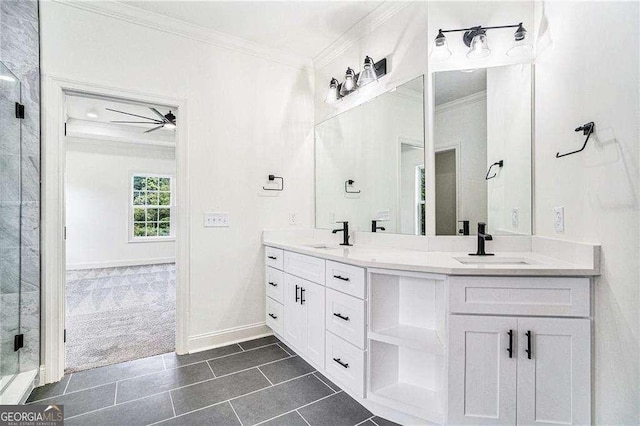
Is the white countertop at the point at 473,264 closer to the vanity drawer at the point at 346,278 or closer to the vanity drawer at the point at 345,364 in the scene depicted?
the vanity drawer at the point at 346,278

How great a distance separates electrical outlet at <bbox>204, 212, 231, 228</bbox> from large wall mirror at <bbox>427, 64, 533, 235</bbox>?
176 centimetres

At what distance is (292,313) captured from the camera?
7.89 ft

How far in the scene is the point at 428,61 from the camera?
80.4 inches

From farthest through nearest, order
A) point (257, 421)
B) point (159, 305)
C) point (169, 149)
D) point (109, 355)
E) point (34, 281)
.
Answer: point (169, 149) < point (159, 305) < point (109, 355) < point (34, 281) < point (257, 421)

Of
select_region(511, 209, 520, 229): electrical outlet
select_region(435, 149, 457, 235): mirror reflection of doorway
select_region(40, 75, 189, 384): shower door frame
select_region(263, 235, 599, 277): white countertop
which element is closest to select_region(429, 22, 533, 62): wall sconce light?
select_region(435, 149, 457, 235): mirror reflection of doorway

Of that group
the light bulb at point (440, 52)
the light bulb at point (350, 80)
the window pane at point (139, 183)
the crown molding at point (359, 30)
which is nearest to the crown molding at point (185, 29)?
the crown molding at point (359, 30)

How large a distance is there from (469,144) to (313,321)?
5.33 feet

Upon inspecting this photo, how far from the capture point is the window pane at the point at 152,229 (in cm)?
661

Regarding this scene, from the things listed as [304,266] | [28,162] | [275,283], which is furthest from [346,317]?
[28,162]

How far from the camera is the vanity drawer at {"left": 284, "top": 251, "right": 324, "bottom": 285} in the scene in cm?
208

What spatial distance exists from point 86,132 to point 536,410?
23.8 ft

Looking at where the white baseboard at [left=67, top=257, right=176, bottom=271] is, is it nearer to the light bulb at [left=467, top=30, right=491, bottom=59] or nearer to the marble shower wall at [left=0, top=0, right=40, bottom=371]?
the marble shower wall at [left=0, top=0, right=40, bottom=371]

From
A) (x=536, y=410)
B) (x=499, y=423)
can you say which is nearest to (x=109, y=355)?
(x=499, y=423)

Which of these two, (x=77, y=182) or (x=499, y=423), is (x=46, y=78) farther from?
(x=77, y=182)
